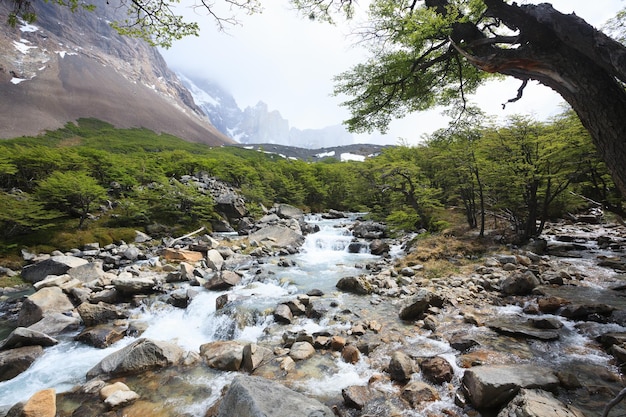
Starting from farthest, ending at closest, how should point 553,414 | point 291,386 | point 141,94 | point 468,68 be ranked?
point 141,94, point 468,68, point 291,386, point 553,414

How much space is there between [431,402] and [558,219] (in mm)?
21957

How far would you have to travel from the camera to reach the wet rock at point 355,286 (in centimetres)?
900

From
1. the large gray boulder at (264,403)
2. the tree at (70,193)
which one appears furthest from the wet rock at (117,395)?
the tree at (70,193)

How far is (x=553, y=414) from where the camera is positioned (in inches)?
123

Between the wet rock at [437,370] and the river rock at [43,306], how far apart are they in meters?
9.46

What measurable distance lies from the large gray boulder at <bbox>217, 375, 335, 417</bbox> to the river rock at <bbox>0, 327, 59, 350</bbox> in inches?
224

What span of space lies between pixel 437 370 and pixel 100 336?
24.8ft

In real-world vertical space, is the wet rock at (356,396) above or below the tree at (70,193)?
below

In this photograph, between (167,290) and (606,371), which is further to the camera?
(167,290)

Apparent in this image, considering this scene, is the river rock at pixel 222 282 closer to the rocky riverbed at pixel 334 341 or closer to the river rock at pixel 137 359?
the rocky riverbed at pixel 334 341

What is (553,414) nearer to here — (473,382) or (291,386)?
(473,382)

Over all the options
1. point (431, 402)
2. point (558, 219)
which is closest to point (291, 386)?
point (431, 402)

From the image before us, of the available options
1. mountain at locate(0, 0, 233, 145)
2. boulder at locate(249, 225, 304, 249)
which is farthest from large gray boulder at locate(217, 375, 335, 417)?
mountain at locate(0, 0, 233, 145)

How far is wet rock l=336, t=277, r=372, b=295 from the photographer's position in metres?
9.00
